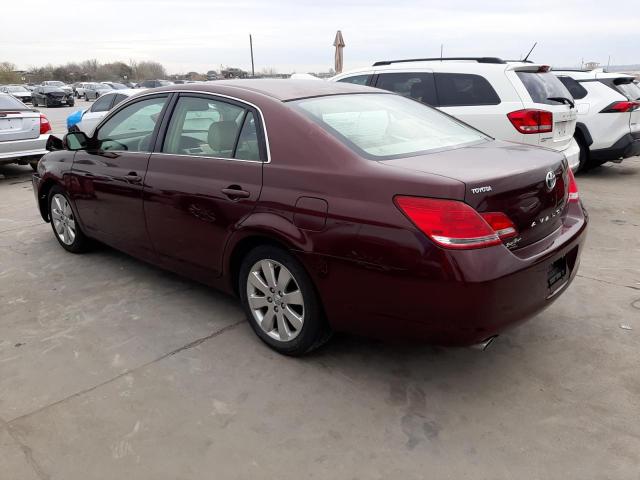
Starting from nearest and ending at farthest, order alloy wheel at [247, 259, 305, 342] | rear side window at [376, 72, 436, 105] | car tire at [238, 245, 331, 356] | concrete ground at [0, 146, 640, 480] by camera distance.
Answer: concrete ground at [0, 146, 640, 480] → car tire at [238, 245, 331, 356] → alloy wheel at [247, 259, 305, 342] → rear side window at [376, 72, 436, 105]

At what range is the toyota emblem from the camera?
9.08 ft

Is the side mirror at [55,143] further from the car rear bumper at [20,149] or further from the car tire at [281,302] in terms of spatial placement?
the car rear bumper at [20,149]

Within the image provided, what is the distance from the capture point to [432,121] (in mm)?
3578

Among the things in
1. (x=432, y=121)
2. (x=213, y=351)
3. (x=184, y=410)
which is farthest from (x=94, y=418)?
(x=432, y=121)

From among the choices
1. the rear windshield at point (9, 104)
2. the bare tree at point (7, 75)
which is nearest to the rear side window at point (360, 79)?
the rear windshield at point (9, 104)

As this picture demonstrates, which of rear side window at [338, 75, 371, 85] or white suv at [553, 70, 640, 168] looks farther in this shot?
white suv at [553, 70, 640, 168]

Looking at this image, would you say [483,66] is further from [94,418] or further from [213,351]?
[94,418]

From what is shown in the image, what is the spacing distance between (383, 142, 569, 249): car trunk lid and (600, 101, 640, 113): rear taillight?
19.5 ft

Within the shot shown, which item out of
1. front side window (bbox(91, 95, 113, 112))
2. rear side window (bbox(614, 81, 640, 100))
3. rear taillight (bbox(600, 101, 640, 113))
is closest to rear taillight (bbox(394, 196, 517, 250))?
rear taillight (bbox(600, 101, 640, 113))

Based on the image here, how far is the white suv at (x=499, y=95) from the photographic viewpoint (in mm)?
6016

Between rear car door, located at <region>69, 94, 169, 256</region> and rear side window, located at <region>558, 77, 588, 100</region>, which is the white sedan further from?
rear side window, located at <region>558, 77, 588, 100</region>

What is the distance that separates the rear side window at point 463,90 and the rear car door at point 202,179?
3760 millimetres

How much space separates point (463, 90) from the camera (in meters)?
6.43

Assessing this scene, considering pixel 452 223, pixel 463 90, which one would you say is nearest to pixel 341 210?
pixel 452 223
